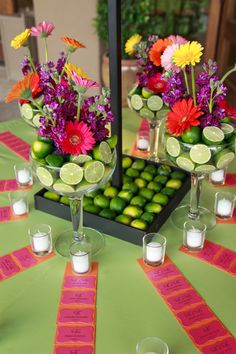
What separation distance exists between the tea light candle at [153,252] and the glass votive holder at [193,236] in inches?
3.7

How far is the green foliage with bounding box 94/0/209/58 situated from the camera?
11.0 ft

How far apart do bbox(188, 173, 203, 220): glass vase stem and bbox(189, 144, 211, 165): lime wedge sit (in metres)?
0.10

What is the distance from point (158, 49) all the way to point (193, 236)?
2.02ft

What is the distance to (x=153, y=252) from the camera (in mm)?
957

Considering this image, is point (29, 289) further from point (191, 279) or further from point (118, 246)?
point (191, 279)

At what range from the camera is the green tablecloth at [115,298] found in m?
0.79

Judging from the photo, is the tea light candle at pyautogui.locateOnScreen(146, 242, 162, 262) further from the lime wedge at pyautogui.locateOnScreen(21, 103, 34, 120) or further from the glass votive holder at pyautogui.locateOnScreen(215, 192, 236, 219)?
the lime wedge at pyautogui.locateOnScreen(21, 103, 34, 120)

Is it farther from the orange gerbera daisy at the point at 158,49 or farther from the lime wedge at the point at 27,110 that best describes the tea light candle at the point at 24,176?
the orange gerbera daisy at the point at 158,49

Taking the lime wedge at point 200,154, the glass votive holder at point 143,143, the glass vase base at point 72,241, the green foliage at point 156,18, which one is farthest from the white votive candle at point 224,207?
the green foliage at point 156,18

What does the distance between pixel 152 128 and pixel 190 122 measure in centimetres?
48

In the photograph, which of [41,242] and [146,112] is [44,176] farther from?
[146,112]

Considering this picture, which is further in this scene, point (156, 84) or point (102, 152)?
point (156, 84)

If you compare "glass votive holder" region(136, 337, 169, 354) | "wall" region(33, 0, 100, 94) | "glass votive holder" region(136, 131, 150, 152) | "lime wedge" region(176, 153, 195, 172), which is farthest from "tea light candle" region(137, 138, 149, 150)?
"wall" region(33, 0, 100, 94)

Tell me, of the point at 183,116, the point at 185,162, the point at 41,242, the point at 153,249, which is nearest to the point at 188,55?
the point at 183,116
